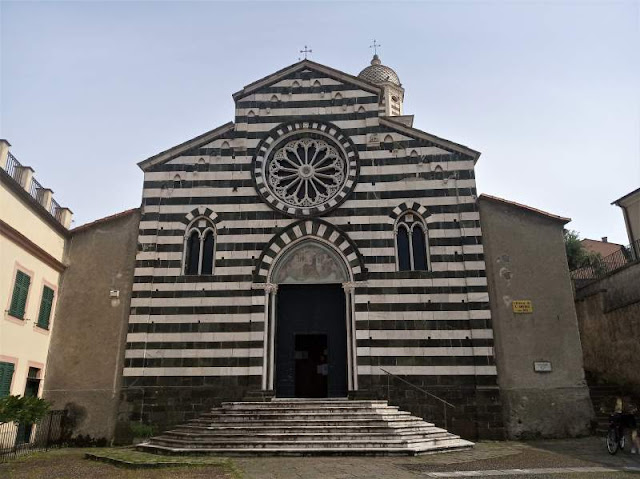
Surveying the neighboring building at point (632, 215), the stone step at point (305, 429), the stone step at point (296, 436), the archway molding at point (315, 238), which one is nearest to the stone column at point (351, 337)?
the archway molding at point (315, 238)

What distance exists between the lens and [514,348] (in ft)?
51.5

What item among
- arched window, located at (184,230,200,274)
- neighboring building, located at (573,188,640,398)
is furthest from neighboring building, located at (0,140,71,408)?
neighboring building, located at (573,188,640,398)

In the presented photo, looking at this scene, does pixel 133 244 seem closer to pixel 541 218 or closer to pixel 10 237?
pixel 10 237

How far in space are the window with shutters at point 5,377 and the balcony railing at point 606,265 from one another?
68.8ft

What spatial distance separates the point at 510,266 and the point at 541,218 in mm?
1969

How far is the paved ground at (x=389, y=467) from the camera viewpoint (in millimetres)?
9586

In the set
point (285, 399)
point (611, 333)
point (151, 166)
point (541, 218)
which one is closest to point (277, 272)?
point (285, 399)

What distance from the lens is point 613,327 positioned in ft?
61.0

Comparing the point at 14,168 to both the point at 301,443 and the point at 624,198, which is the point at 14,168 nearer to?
the point at 301,443

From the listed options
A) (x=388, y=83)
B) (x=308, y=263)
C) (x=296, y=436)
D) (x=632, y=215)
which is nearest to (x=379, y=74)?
(x=388, y=83)

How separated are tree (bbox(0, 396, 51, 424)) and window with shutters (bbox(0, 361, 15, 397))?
132cm

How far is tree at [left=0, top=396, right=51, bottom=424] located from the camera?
12.0 meters

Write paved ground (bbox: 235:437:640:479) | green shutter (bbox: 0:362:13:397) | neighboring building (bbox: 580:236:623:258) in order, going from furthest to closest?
neighboring building (bbox: 580:236:623:258)
green shutter (bbox: 0:362:13:397)
paved ground (bbox: 235:437:640:479)

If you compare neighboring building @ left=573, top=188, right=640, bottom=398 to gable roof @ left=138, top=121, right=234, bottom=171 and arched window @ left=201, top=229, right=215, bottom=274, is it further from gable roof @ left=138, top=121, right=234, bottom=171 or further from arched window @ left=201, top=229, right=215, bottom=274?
gable roof @ left=138, top=121, right=234, bottom=171
